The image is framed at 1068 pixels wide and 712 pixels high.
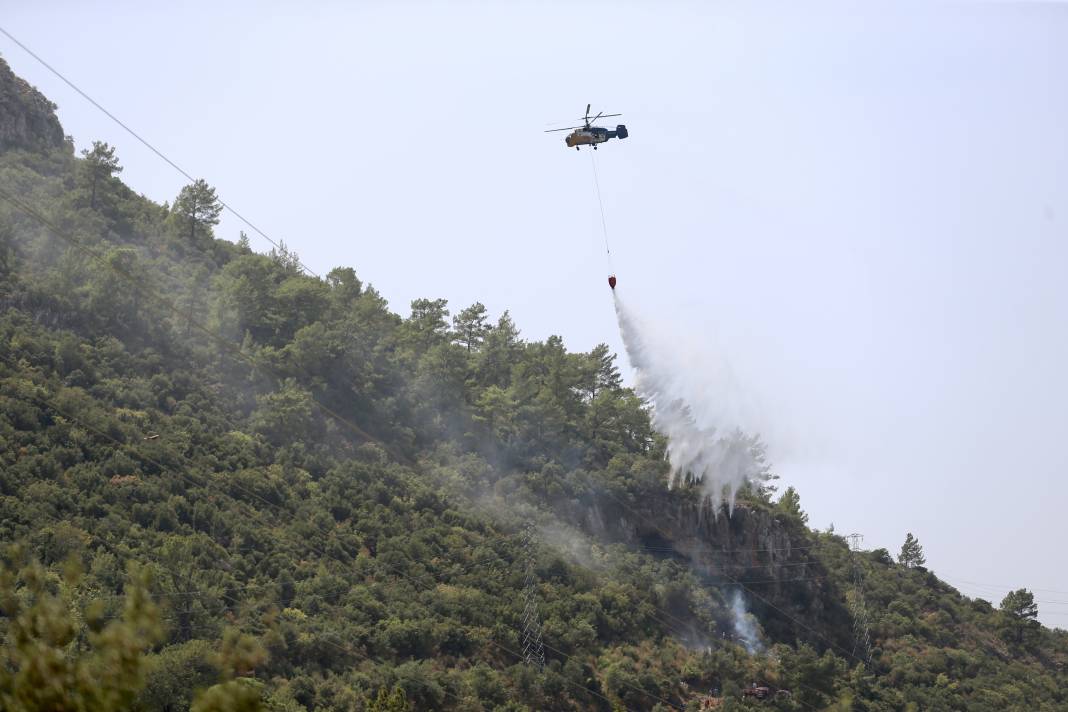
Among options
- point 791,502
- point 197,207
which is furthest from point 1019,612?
point 197,207

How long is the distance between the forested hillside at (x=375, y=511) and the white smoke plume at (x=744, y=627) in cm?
27

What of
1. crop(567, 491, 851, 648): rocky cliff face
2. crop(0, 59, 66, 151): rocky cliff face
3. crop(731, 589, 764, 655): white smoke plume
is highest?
crop(0, 59, 66, 151): rocky cliff face

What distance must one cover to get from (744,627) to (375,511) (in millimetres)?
30227

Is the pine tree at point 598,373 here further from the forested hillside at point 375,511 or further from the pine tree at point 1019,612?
the pine tree at point 1019,612

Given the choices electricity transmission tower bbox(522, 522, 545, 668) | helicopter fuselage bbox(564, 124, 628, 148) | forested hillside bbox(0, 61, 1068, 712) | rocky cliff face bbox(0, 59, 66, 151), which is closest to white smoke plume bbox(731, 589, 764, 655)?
forested hillside bbox(0, 61, 1068, 712)

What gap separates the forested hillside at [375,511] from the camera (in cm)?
6388

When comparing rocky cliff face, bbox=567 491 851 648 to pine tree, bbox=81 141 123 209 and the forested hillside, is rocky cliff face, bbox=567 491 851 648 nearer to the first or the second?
the forested hillside

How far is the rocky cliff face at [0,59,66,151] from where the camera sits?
375 feet

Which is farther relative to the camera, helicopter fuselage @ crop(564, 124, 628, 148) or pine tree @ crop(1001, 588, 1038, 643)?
pine tree @ crop(1001, 588, 1038, 643)

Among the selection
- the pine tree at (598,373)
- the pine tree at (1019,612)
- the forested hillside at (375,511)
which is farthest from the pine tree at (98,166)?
the pine tree at (1019,612)

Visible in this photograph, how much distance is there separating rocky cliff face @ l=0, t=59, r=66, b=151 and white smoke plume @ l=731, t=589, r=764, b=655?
80165 mm

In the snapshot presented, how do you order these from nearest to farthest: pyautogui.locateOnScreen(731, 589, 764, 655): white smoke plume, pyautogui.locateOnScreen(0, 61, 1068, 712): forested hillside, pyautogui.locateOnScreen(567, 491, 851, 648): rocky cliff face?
pyautogui.locateOnScreen(0, 61, 1068, 712): forested hillside, pyautogui.locateOnScreen(731, 589, 764, 655): white smoke plume, pyautogui.locateOnScreen(567, 491, 851, 648): rocky cliff face

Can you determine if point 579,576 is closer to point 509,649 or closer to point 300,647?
point 509,649

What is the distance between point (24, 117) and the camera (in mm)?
117125
